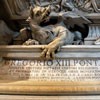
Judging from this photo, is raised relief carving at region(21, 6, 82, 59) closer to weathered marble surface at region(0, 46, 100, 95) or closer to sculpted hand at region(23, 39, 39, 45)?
sculpted hand at region(23, 39, 39, 45)

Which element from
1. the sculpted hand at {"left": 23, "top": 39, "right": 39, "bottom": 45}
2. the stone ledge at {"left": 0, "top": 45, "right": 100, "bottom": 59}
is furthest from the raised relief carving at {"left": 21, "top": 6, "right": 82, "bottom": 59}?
the stone ledge at {"left": 0, "top": 45, "right": 100, "bottom": 59}

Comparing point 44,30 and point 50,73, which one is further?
point 44,30

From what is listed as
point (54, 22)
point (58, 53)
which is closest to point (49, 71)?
point (58, 53)

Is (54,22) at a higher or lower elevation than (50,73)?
higher

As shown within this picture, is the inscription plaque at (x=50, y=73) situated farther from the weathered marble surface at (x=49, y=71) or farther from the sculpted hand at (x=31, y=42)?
the sculpted hand at (x=31, y=42)

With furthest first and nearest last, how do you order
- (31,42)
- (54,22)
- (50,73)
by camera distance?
(54,22), (31,42), (50,73)

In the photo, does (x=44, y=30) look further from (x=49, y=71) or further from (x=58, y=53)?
(x=49, y=71)

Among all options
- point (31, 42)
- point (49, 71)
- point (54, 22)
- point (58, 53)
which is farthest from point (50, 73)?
point (54, 22)

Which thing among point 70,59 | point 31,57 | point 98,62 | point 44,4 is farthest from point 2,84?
point 44,4

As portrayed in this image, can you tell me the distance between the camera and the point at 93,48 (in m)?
3.00

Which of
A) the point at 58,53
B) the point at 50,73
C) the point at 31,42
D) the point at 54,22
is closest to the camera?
the point at 50,73

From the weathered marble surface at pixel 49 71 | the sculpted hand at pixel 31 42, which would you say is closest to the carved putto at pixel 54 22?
the sculpted hand at pixel 31 42

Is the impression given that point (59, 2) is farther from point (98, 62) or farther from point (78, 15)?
point (98, 62)

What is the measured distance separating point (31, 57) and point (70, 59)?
424 millimetres
